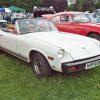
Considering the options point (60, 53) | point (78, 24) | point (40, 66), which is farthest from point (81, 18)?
point (60, 53)

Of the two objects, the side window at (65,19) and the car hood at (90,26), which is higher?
the side window at (65,19)

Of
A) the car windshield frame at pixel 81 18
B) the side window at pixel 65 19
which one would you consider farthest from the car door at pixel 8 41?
the car windshield frame at pixel 81 18

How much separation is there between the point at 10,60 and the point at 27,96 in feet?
8.01

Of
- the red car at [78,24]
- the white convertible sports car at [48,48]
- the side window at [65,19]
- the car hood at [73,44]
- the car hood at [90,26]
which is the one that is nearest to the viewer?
the white convertible sports car at [48,48]

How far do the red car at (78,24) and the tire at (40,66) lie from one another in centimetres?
360

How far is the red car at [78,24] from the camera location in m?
8.56

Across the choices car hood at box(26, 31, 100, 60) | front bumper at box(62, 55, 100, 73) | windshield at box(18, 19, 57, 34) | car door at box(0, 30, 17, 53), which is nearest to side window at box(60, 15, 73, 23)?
windshield at box(18, 19, 57, 34)

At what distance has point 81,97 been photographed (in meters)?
4.41

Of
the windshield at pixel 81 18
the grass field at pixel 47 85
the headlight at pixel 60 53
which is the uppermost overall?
the windshield at pixel 81 18

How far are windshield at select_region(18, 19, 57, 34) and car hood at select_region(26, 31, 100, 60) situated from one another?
15.1 inches

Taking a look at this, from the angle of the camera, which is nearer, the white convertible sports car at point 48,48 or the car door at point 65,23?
the white convertible sports car at point 48,48

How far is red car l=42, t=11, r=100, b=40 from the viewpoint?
337 inches

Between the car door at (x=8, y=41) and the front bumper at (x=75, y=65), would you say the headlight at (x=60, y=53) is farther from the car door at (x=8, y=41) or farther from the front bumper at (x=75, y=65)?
the car door at (x=8, y=41)

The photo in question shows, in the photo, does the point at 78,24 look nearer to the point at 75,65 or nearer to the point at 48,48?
the point at 48,48
